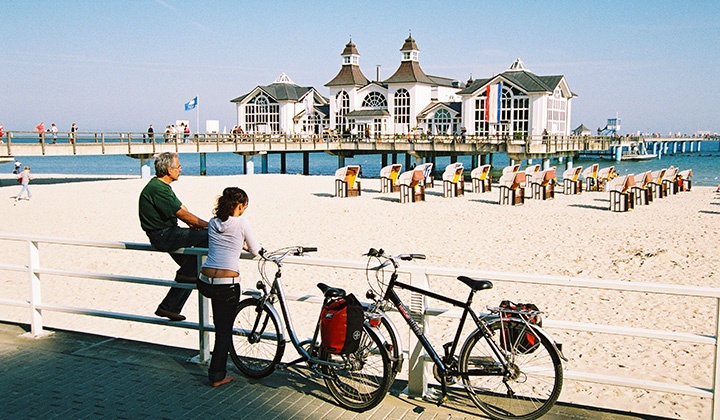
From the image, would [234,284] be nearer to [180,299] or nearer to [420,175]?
[180,299]

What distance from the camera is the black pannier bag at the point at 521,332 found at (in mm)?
3590

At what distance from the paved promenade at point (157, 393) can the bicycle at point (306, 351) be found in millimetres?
115

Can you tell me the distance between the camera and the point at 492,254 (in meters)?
12.7

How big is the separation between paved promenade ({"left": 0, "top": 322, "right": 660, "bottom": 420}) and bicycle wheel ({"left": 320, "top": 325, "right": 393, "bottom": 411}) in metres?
0.08

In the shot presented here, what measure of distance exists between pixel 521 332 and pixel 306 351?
4.88ft

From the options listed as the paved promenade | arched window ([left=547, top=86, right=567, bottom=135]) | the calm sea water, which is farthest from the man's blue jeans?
arched window ([left=547, top=86, right=567, bottom=135])

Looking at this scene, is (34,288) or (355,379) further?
(34,288)

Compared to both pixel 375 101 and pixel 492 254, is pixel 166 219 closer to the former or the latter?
pixel 492 254

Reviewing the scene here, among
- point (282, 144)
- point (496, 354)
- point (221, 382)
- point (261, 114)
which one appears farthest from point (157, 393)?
point (261, 114)

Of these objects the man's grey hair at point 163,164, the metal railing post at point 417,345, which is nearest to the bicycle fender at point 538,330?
the metal railing post at point 417,345

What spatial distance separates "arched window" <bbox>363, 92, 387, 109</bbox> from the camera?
5778cm

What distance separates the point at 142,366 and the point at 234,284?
1.13 metres

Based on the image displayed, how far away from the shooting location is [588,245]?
13680 mm

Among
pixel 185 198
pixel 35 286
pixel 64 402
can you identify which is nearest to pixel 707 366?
pixel 64 402
